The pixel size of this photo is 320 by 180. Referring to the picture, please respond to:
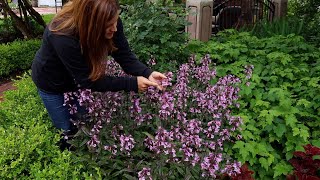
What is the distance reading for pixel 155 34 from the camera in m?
4.59

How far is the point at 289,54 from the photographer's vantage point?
16.6 feet

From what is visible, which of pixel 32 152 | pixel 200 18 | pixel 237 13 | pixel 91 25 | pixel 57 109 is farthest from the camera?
pixel 237 13

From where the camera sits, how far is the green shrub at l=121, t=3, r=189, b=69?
455 centimetres

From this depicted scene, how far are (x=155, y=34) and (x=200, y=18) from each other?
2032mm

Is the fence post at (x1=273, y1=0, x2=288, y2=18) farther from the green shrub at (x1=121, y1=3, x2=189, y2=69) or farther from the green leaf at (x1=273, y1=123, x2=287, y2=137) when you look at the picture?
the green leaf at (x1=273, y1=123, x2=287, y2=137)

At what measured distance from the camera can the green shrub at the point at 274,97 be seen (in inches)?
135

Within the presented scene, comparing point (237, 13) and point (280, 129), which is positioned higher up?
point (237, 13)

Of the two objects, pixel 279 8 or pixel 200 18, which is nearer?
pixel 200 18

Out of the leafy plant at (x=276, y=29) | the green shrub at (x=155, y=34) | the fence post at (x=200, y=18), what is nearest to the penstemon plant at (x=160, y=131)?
the green shrub at (x=155, y=34)

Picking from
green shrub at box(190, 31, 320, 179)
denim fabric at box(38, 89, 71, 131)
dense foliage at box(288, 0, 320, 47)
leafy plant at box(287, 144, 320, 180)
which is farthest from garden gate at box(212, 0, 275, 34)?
denim fabric at box(38, 89, 71, 131)

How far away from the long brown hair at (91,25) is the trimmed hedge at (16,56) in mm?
5632

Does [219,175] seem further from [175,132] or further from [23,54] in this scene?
[23,54]

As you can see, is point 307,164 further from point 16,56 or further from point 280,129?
point 16,56

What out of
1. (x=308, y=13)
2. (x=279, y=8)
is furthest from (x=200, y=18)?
(x=308, y=13)
